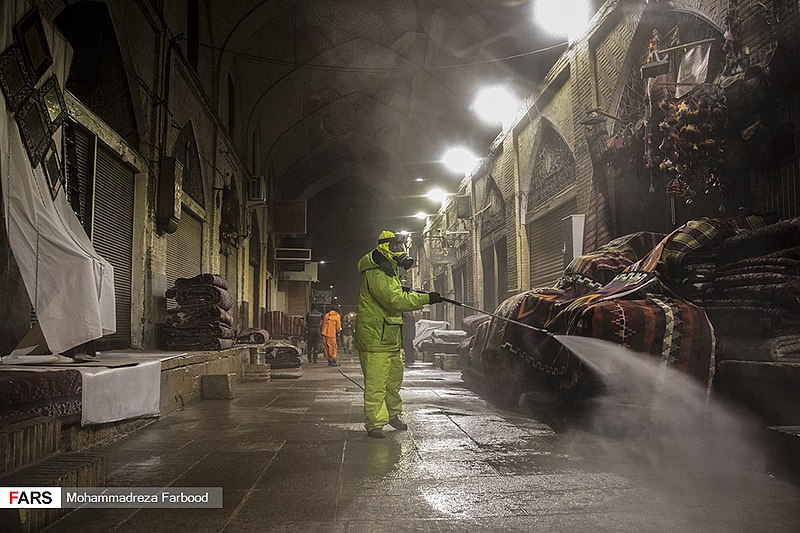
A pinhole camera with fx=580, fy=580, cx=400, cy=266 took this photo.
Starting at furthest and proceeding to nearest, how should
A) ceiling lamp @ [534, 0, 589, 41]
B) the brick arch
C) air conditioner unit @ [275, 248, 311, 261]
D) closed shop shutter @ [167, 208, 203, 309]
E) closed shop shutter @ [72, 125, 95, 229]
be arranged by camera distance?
air conditioner unit @ [275, 248, 311, 261] → the brick arch → closed shop shutter @ [167, 208, 203, 309] → ceiling lamp @ [534, 0, 589, 41] → closed shop shutter @ [72, 125, 95, 229]

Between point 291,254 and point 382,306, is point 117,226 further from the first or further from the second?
point 291,254

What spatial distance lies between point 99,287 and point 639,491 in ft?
14.1

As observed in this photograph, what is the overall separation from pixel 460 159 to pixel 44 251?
13.6m

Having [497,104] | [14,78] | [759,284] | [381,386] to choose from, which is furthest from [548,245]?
[14,78]

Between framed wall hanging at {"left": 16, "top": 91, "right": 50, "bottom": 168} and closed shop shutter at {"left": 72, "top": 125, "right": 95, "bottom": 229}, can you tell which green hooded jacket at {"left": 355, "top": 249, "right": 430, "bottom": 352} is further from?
closed shop shutter at {"left": 72, "top": 125, "right": 95, "bottom": 229}

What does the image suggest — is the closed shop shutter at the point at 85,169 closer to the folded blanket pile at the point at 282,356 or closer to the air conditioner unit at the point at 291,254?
the folded blanket pile at the point at 282,356

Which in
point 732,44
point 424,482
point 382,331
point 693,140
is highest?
point 732,44

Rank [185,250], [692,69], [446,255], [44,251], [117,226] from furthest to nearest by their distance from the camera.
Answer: [446,255], [185,250], [117,226], [692,69], [44,251]

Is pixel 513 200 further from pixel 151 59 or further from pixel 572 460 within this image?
pixel 572 460

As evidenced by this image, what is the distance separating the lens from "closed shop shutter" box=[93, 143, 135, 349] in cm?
755

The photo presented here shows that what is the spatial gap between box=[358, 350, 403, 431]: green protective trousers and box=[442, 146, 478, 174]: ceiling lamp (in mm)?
11827

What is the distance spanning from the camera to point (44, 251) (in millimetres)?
4391

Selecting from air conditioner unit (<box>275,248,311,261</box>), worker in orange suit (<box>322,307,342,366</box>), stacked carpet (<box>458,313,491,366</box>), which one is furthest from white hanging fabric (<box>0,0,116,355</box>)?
air conditioner unit (<box>275,248,311,261</box>)

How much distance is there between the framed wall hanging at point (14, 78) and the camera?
432 cm
